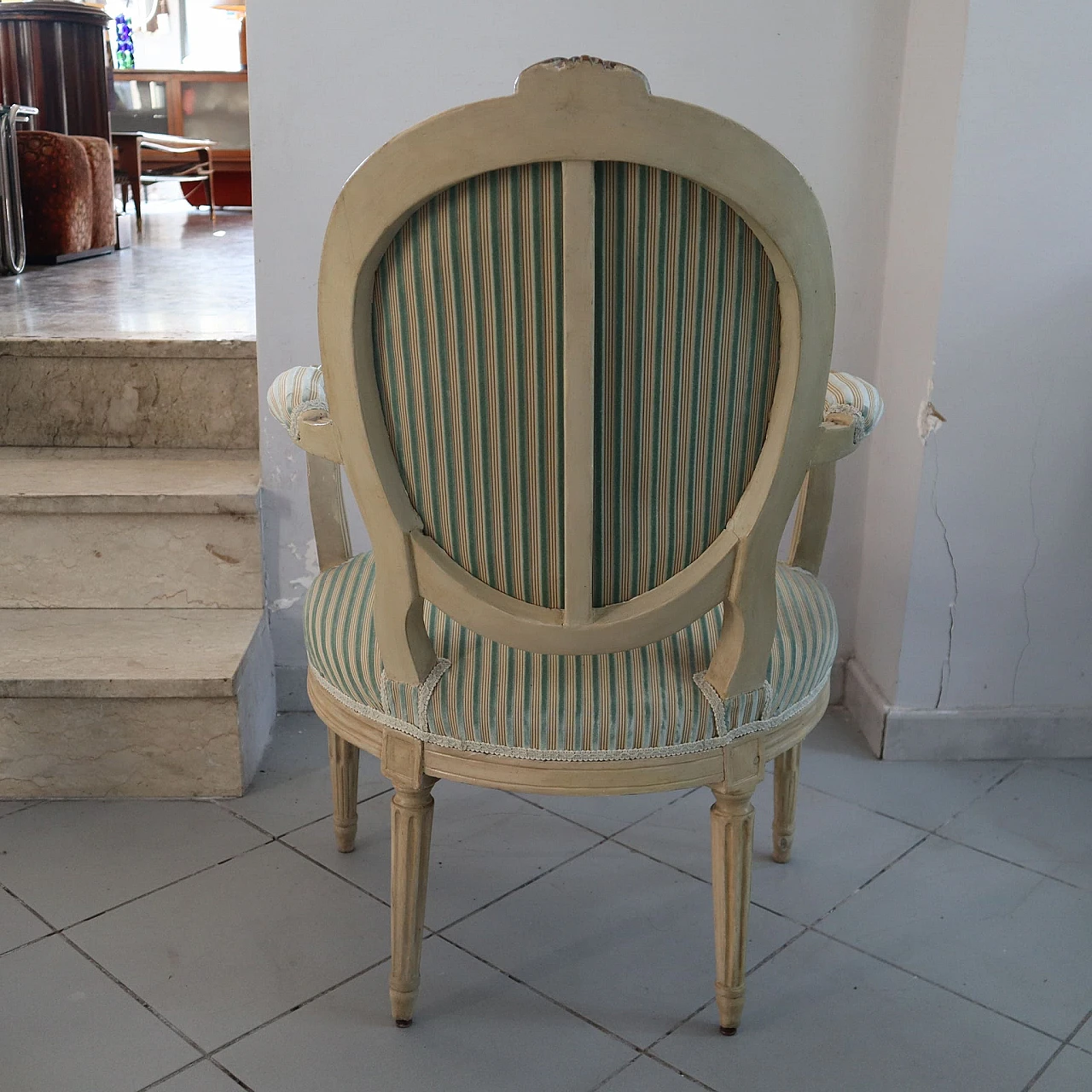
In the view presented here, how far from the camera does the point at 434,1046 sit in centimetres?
123

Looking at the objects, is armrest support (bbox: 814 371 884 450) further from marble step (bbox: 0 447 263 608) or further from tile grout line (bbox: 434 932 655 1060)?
marble step (bbox: 0 447 263 608)

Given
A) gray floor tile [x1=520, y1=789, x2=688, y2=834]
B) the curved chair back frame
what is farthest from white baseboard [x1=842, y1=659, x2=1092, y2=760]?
the curved chair back frame

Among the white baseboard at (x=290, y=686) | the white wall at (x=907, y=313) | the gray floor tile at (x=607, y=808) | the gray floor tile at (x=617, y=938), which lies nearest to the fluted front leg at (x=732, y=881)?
the gray floor tile at (x=617, y=938)

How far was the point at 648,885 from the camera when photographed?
1.53m

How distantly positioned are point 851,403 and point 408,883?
0.70 m

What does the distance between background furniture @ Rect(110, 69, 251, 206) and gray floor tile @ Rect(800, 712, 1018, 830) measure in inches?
313

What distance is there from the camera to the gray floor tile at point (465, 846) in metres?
1.52

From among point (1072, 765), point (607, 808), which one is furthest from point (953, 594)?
point (607, 808)

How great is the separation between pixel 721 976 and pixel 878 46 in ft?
4.69

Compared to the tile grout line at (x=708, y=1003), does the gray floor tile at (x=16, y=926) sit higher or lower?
lower

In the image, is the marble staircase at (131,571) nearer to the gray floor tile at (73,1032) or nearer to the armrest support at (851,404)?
the gray floor tile at (73,1032)

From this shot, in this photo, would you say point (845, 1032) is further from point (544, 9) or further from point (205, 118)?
point (205, 118)

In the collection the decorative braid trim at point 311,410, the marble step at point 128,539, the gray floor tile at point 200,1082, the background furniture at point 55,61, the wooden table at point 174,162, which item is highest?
the background furniture at point 55,61

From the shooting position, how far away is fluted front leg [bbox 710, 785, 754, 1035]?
1.17 metres
